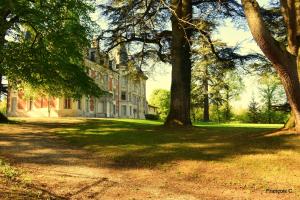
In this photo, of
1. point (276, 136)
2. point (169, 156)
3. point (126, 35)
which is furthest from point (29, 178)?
point (126, 35)

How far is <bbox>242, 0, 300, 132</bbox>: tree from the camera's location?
989cm

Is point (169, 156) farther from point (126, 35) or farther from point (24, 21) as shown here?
point (24, 21)

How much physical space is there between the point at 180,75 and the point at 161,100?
69.0m

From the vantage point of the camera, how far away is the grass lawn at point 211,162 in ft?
28.0

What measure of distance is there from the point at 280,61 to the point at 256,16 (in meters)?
1.34

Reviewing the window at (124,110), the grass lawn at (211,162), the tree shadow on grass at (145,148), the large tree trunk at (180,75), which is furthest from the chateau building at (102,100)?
the grass lawn at (211,162)

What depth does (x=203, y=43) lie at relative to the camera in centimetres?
1855

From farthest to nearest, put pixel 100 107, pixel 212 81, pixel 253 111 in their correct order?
1. pixel 253 111
2. pixel 100 107
3. pixel 212 81

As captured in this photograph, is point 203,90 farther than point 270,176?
Yes

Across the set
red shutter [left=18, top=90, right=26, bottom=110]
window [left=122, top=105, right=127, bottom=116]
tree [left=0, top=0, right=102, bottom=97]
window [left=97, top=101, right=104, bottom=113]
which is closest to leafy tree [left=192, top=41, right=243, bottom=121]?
tree [left=0, top=0, right=102, bottom=97]

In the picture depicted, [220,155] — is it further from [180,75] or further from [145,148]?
[180,75]

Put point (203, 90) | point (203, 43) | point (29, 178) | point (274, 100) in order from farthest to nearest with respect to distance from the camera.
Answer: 1. point (274, 100)
2. point (203, 90)
3. point (203, 43)
4. point (29, 178)

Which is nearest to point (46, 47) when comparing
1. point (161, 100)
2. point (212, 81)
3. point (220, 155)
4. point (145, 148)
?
point (145, 148)

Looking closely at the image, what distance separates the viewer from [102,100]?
192ft
